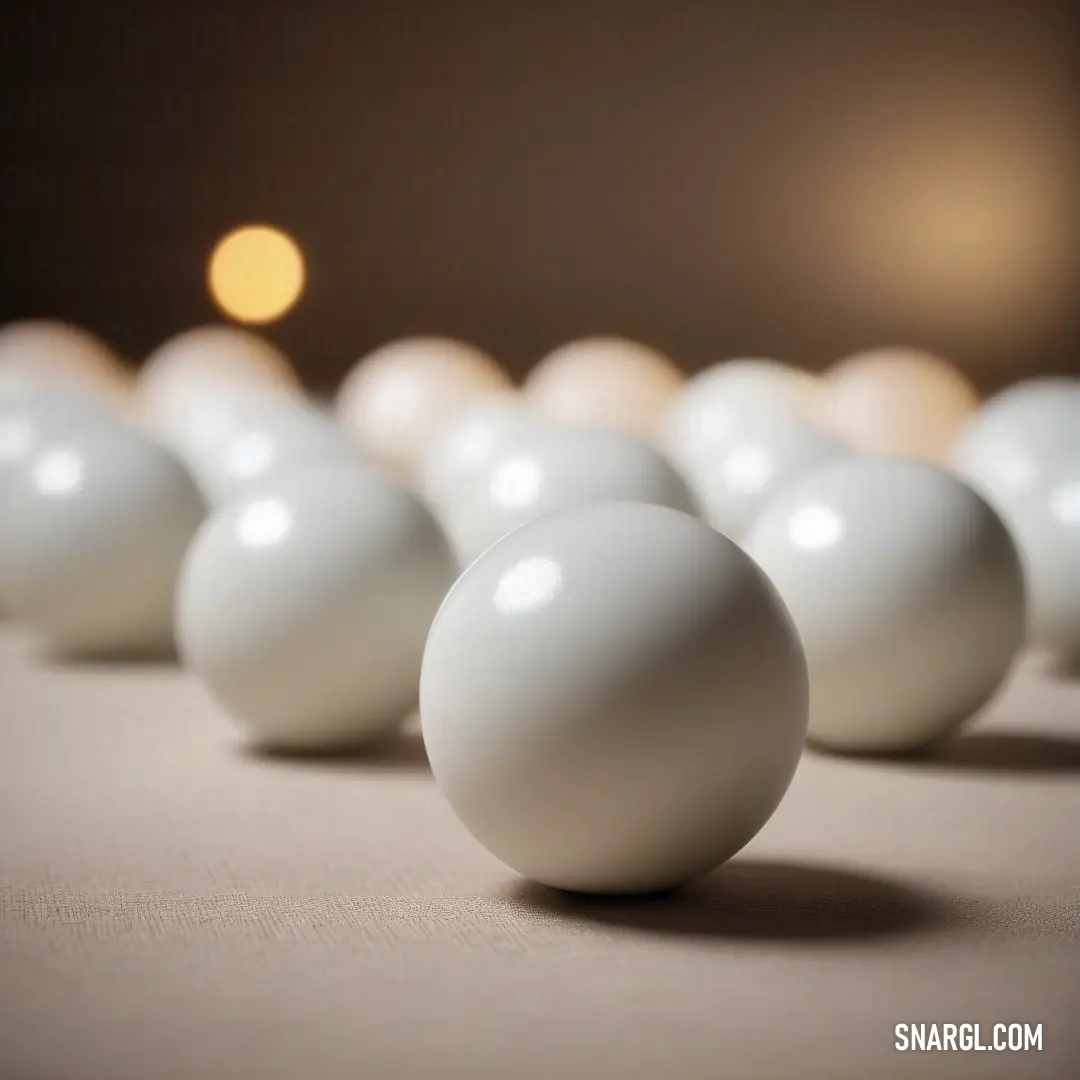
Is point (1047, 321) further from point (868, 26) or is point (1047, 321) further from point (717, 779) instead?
point (717, 779)

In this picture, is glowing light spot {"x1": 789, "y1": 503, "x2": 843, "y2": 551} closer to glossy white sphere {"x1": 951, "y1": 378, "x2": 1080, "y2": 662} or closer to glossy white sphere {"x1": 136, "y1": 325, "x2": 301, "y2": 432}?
glossy white sphere {"x1": 951, "y1": 378, "x2": 1080, "y2": 662}

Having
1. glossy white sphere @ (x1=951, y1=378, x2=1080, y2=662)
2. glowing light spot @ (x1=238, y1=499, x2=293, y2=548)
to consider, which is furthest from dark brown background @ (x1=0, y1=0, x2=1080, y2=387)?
glowing light spot @ (x1=238, y1=499, x2=293, y2=548)

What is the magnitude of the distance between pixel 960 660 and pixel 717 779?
3.09ft

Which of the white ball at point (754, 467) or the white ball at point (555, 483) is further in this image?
the white ball at point (754, 467)

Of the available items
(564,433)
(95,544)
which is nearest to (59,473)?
(95,544)

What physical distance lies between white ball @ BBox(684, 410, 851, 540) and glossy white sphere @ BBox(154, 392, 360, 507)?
84 centimetres

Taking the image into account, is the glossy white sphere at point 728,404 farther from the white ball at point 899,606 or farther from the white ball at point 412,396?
the white ball at point 899,606

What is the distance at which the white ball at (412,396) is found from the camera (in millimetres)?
5547

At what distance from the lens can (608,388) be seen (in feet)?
18.7

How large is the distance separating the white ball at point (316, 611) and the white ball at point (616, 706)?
29.7 inches

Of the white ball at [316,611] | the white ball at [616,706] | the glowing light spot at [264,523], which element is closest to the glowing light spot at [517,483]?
the white ball at [316,611]

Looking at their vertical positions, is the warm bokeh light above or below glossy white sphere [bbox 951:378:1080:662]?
above

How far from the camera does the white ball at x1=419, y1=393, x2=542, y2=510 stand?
439 centimetres

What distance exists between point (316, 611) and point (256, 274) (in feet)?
15.3
